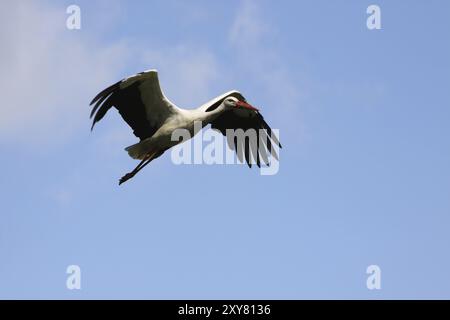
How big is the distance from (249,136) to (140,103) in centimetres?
299

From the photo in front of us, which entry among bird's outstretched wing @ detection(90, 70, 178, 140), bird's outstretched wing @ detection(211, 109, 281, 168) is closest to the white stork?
bird's outstretched wing @ detection(90, 70, 178, 140)

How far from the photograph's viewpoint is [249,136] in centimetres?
1895

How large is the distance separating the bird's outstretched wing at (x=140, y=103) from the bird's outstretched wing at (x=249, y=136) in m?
2.09

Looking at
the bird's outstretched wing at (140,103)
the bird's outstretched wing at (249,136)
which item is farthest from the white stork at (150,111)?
the bird's outstretched wing at (249,136)

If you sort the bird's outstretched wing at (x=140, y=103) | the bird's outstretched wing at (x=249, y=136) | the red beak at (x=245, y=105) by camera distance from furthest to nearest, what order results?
the bird's outstretched wing at (x=249, y=136), the red beak at (x=245, y=105), the bird's outstretched wing at (x=140, y=103)

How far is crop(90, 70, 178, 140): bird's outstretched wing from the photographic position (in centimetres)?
1619

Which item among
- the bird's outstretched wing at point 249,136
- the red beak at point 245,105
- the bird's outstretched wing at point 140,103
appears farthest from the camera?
the bird's outstretched wing at point 249,136

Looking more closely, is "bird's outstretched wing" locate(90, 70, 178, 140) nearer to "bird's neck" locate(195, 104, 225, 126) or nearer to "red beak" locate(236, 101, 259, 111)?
"bird's neck" locate(195, 104, 225, 126)

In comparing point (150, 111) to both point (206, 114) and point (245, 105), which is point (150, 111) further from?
point (245, 105)

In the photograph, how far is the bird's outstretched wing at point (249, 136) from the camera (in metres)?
18.8

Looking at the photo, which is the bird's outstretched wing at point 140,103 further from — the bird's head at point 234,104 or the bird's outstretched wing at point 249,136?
the bird's outstretched wing at point 249,136

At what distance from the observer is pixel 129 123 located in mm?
17078

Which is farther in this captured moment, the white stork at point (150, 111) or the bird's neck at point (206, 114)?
the bird's neck at point (206, 114)
